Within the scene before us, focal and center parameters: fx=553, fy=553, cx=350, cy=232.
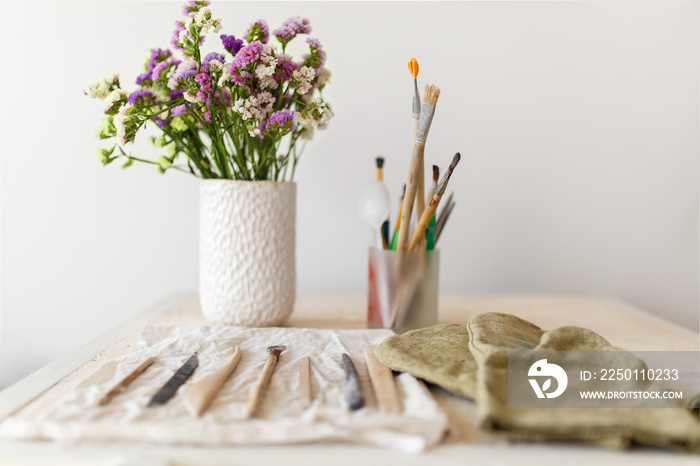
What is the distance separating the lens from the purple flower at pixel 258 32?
0.69 m

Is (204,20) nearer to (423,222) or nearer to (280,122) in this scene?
(280,122)

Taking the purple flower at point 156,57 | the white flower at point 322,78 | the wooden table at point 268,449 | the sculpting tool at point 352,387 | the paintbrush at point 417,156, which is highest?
the purple flower at point 156,57

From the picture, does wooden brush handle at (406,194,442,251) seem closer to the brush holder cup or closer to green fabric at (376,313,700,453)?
the brush holder cup

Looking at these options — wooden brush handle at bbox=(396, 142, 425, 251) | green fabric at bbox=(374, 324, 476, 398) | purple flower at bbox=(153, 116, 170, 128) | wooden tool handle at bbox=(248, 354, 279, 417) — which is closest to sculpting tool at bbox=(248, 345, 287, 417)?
wooden tool handle at bbox=(248, 354, 279, 417)

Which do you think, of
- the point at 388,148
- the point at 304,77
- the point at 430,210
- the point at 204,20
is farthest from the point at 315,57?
the point at 388,148

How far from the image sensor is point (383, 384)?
0.49 m

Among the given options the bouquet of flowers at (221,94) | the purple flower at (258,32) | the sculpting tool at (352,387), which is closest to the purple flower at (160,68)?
the bouquet of flowers at (221,94)

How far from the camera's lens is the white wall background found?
101cm

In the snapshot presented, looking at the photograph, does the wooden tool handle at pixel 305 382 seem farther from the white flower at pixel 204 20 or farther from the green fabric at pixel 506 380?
the white flower at pixel 204 20

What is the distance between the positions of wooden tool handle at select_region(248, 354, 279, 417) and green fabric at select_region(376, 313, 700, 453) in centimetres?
11

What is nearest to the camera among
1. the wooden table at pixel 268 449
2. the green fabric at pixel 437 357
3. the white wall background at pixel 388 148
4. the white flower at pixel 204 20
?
the wooden table at pixel 268 449

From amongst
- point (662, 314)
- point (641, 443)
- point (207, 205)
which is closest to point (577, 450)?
point (641, 443)

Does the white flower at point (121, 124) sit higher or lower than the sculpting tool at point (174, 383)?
higher

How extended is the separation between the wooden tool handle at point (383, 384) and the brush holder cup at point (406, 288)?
155mm
